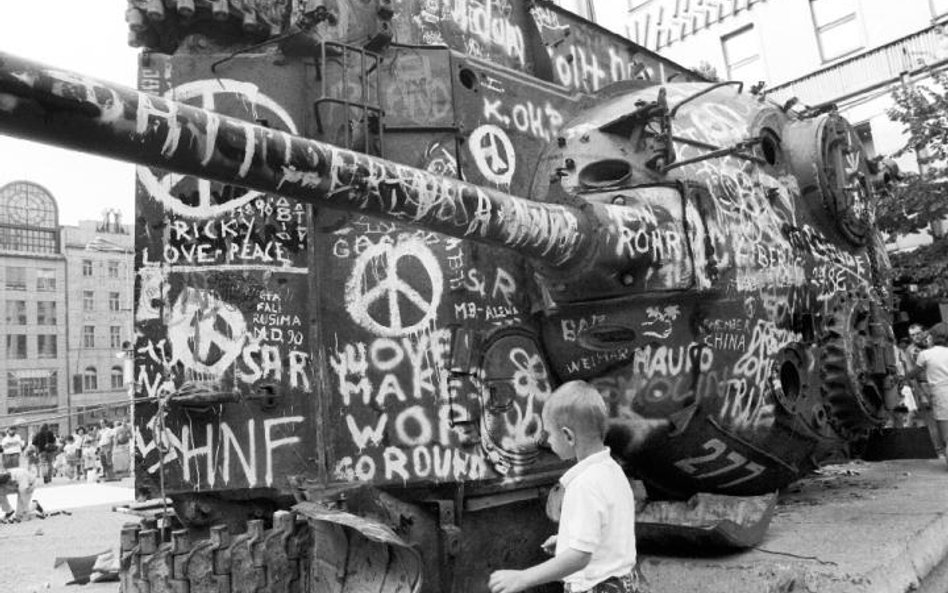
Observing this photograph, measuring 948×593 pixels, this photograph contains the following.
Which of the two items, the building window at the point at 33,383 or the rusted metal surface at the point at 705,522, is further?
the building window at the point at 33,383

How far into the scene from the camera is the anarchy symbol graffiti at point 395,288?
409cm

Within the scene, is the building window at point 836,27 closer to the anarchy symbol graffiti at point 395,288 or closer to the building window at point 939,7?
the building window at point 939,7

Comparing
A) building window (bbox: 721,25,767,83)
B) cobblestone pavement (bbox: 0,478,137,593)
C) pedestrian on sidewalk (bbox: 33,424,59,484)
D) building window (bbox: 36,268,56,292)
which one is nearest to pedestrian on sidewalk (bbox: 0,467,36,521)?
cobblestone pavement (bbox: 0,478,137,593)

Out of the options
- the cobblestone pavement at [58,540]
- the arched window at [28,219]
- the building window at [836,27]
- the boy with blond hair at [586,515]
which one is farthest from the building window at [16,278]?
the boy with blond hair at [586,515]

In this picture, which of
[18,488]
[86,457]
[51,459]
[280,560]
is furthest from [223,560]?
[86,457]

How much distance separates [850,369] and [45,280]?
61984 millimetres

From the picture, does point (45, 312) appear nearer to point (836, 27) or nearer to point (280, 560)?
point (836, 27)

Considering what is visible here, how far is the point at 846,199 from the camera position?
18.6 feet

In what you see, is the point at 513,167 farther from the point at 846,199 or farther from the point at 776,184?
the point at 846,199

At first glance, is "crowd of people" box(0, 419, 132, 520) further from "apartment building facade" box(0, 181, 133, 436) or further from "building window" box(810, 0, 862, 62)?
"apartment building facade" box(0, 181, 133, 436)

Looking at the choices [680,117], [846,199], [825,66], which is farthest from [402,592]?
[825,66]

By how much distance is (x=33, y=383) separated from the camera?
180 feet

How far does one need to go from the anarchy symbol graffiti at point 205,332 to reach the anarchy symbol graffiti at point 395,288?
580mm

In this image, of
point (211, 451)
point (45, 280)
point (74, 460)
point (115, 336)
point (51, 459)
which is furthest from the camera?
point (115, 336)
